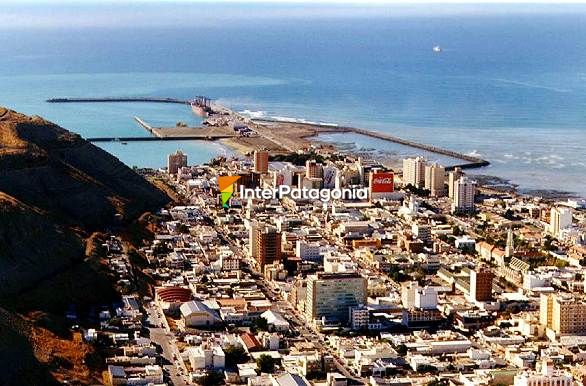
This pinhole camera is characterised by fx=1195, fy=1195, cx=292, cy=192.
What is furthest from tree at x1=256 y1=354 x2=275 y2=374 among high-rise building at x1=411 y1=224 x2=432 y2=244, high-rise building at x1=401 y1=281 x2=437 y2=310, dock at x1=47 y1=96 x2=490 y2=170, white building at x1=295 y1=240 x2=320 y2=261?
dock at x1=47 y1=96 x2=490 y2=170

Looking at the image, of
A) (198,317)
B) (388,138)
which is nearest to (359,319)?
(198,317)

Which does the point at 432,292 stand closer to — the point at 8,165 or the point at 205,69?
the point at 8,165

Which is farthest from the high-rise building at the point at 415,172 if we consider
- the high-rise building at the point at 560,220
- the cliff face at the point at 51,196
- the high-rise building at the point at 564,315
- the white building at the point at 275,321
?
the white building at the point at 275,321

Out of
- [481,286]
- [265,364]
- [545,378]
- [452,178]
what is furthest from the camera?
[452,178]

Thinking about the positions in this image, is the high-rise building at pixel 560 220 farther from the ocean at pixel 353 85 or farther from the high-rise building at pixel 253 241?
the high-rise building at pixel 253 241

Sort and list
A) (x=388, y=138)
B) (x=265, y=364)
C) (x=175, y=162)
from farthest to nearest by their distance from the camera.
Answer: (x=388, y=138) < (x=175, y=162) < (x=265, y=364)

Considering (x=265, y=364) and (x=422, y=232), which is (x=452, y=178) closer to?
(x=422, y=232)
